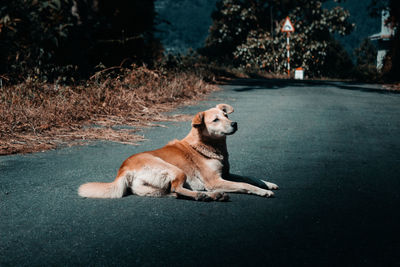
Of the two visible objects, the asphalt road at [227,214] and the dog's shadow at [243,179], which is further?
the dog's shadow at [243,179]

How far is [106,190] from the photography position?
375 centimetres

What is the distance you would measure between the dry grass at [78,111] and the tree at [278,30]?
1948cm

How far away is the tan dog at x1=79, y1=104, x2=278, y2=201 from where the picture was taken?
3.73 meters

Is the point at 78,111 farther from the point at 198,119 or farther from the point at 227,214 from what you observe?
the point at 227,214

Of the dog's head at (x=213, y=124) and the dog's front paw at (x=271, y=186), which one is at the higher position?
the dog's head at (x=213, y=124)

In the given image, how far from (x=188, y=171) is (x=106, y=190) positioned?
759 millimetres

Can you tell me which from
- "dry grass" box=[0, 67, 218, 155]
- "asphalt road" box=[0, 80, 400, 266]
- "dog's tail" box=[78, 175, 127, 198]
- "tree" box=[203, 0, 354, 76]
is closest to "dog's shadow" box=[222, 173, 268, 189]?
"asphalt road" box=[0, 80, 400, 266]

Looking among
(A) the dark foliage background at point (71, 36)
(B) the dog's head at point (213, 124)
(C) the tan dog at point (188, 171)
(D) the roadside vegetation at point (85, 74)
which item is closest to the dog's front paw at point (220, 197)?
(C) the tan dog at point (188, 171)

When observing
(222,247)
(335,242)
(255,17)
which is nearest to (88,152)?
(222,247)

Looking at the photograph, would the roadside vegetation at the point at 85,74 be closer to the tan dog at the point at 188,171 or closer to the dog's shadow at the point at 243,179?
the tan dog at the point at 188,171

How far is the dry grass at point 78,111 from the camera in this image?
6371 mm

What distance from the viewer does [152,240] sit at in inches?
113

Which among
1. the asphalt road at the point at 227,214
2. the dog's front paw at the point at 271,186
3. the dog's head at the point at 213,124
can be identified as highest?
the dog's head at the point at 213,124

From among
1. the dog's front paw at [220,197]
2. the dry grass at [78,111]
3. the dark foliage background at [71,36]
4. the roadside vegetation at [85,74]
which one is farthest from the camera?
the dark foliage background at [71,36]
